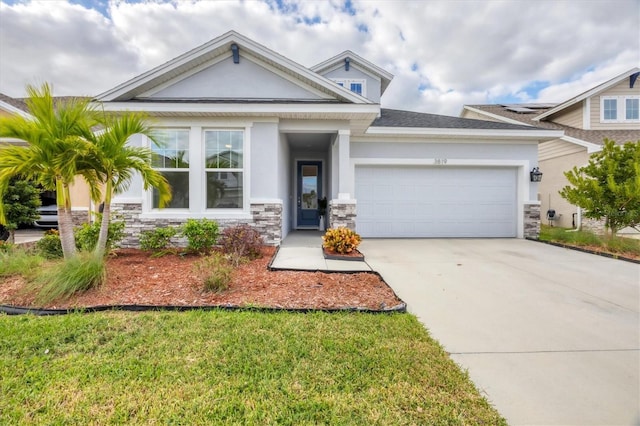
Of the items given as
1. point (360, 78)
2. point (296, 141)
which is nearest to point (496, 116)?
point (360, 78)

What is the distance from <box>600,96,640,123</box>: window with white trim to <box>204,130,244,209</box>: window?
51.6 ft

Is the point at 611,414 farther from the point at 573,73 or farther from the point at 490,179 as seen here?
the point at 573,73

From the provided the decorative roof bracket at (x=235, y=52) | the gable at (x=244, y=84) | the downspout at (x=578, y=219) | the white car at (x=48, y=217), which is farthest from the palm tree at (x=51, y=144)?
the downspout at (x=578, y=219)

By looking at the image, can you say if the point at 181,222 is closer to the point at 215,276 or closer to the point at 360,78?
the point at 215,276

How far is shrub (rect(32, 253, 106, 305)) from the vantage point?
11.7 ft

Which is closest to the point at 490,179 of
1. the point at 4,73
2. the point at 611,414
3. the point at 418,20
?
the point at 418,20

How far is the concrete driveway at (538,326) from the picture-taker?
1974 millimetres

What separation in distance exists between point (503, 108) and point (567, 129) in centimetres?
461

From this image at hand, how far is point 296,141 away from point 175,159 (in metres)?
3.90

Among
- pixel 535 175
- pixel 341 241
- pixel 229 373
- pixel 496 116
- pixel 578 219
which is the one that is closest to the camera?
pixel 229 373

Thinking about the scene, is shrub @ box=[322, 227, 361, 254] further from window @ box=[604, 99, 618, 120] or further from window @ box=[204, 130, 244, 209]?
window @ box=[604, 99, 618, 120]

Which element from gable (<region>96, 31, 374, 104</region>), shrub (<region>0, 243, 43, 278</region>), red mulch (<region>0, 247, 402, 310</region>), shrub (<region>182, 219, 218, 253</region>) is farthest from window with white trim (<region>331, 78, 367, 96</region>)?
shrub (<region>0, 243, 43, 278</region>)

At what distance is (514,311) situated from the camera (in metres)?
3.46

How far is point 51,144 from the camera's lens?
400 centimetres
